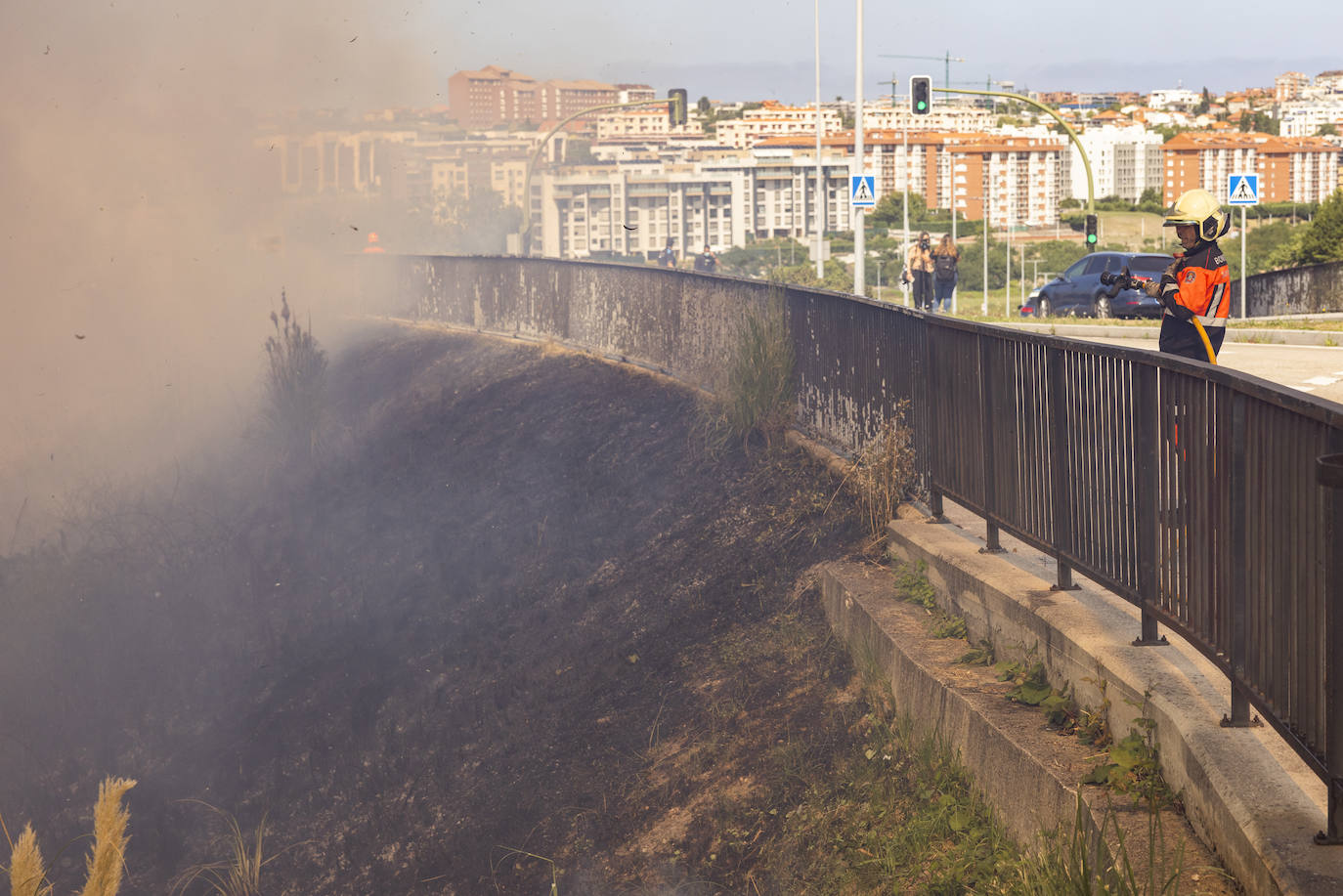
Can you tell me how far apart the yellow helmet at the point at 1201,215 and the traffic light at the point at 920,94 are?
25.6 metres

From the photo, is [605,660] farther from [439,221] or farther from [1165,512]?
[439,221]

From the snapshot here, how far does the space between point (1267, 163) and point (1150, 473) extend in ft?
556

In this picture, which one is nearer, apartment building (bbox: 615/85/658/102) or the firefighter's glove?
the firefighter's glove

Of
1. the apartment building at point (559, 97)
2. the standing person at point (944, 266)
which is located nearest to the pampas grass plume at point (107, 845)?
the standing person at point (944, 266)

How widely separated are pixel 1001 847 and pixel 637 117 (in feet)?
659

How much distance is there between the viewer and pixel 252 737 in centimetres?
968

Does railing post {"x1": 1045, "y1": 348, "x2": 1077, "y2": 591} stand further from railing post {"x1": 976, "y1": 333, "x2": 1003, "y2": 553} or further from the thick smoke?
the thick smoke

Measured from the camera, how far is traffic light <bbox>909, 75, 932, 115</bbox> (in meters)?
31.9

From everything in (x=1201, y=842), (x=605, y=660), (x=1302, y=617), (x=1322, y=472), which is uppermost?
(x=1322, y=472)

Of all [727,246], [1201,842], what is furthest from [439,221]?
[727,246]

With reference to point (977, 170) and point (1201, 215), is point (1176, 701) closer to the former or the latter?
point (1201, 215)

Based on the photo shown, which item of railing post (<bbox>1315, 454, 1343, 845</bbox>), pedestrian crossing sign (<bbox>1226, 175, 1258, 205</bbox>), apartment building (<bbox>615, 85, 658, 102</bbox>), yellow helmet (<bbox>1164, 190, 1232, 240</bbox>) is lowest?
railing post (<bbox>1315, 454, 1343, 845</bbox>)

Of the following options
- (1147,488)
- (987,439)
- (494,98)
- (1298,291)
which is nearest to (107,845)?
(1147,488)

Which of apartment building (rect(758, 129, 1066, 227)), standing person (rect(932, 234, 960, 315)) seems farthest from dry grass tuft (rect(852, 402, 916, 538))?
apartment building (rect(758, 129, 1066, 227))
